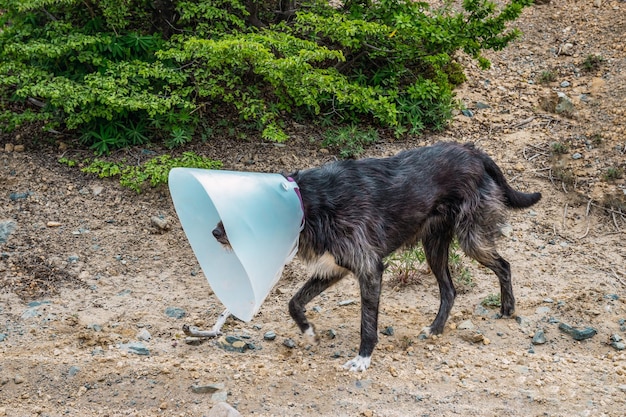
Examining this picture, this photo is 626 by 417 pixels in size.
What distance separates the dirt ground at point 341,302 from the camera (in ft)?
16.3

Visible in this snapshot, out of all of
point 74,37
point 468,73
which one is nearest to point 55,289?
point 74,37

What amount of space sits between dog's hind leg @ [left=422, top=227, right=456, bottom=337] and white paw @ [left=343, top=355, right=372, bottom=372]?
0.69 m

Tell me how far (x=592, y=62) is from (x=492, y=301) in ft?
14.1

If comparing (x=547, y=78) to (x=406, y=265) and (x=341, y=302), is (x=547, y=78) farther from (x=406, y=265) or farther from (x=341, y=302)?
(x=341, y=302)

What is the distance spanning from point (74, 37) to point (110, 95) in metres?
0.76

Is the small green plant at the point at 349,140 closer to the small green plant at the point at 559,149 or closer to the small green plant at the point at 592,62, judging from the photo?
the small green plant at the point at 559,149

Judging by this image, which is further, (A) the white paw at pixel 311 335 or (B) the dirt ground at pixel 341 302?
(A) the white paw at pixel 311 335

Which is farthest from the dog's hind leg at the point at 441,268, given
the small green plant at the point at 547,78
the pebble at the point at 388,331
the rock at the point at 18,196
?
the small green plant at the point at 547,78

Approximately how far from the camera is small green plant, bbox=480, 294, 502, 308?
629 centimetres

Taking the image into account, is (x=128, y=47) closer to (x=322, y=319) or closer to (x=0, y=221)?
(x=0, y=221)

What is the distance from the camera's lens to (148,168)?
7.36 metres

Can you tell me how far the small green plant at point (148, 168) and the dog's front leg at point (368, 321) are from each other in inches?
99.7

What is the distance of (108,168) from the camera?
7586 millimetres

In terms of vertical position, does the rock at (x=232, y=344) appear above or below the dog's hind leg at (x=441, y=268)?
below
